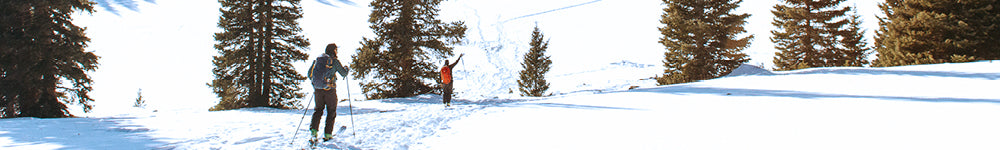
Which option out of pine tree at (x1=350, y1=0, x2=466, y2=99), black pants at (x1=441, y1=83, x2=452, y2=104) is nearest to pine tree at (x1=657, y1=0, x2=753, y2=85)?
pine tree at (x1=350, y1=0, x2=466, y2=99)

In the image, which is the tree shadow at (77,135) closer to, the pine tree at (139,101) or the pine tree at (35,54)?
the pine tree at (35,54)

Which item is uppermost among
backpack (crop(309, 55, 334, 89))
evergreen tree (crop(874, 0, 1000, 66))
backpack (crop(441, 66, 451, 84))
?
evergreen tree (crop(874, 0, 1000, 66))

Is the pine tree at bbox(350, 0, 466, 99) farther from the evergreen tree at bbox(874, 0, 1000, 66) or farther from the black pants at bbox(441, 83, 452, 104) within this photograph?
the evergreen tree at bbox(874, 0, 1000, 66)

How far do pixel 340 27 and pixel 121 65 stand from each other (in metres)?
28.0

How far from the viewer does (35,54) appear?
13.7 metres

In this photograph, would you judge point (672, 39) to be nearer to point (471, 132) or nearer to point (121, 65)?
point (471, 132)

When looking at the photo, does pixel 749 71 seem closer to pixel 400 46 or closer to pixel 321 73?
pixel 400 46

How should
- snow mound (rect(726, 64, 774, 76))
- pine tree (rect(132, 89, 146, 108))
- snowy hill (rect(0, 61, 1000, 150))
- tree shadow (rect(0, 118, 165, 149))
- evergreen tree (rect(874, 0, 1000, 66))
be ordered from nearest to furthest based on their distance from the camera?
snowy hill (rect(0, 61, 1000, 150)) → tree shadow (rect(0, 118, 165, 149)) → evergreen tree (rect(874, 0, 1000, 66)) → snow mound (rect(726, 64, 774, 76)) → pine tree (rect(132, 89, 146, 108))

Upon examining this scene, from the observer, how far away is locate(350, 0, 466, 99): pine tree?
22547 millimetres

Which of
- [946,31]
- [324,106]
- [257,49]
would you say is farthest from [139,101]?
[946,31]

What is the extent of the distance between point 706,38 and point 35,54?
25.8 meters

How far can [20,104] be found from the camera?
13969 mm

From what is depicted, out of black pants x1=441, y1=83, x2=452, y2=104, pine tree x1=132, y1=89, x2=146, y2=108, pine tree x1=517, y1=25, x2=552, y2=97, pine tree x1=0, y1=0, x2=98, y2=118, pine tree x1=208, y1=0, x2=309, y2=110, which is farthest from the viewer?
pine tree x1=132, y1=89, x2=146, y2=108

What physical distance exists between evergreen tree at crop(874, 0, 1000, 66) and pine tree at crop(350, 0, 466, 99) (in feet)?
62.3
